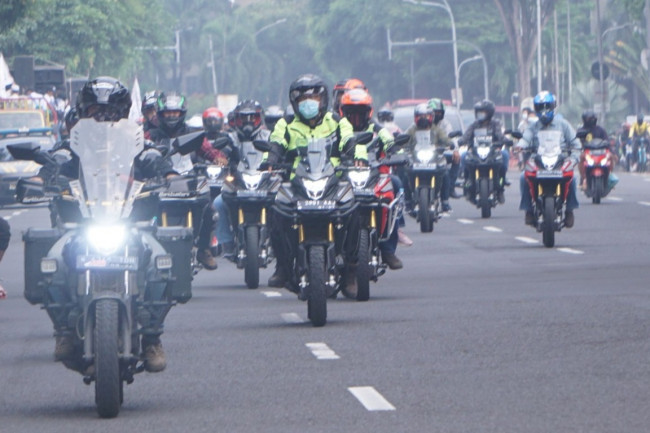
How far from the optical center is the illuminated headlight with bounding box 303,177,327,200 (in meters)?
13.4

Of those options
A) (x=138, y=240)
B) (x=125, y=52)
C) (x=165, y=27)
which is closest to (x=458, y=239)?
(x=138, y=240)

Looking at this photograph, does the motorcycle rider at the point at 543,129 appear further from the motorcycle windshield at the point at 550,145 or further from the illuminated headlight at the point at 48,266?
the illuminated headlight at the point at 48,266

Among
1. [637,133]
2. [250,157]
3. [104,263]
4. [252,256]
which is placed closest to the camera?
[104,263]

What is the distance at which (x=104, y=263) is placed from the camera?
30.0ft

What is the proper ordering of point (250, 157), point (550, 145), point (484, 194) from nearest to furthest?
point (250, 157), point (550, 145), point (484, 194)

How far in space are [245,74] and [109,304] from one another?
12299 centimetres

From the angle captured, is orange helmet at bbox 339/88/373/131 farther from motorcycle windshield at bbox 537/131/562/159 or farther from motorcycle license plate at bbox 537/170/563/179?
motorcycle windshield at bbox 537/131/562/159

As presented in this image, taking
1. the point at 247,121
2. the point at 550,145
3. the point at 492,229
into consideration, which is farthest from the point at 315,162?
the point at 492,229

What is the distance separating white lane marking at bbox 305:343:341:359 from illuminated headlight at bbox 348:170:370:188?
110 inches

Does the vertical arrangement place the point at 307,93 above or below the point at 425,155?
above

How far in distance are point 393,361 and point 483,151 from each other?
657 inches

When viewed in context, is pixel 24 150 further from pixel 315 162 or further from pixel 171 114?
pixel 171 114

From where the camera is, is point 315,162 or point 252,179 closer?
point 315,162

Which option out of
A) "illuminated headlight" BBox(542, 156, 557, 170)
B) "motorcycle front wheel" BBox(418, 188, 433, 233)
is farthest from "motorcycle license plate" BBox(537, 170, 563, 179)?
"motorcycle front wheel" BBox(418, 188, 433, 233)
